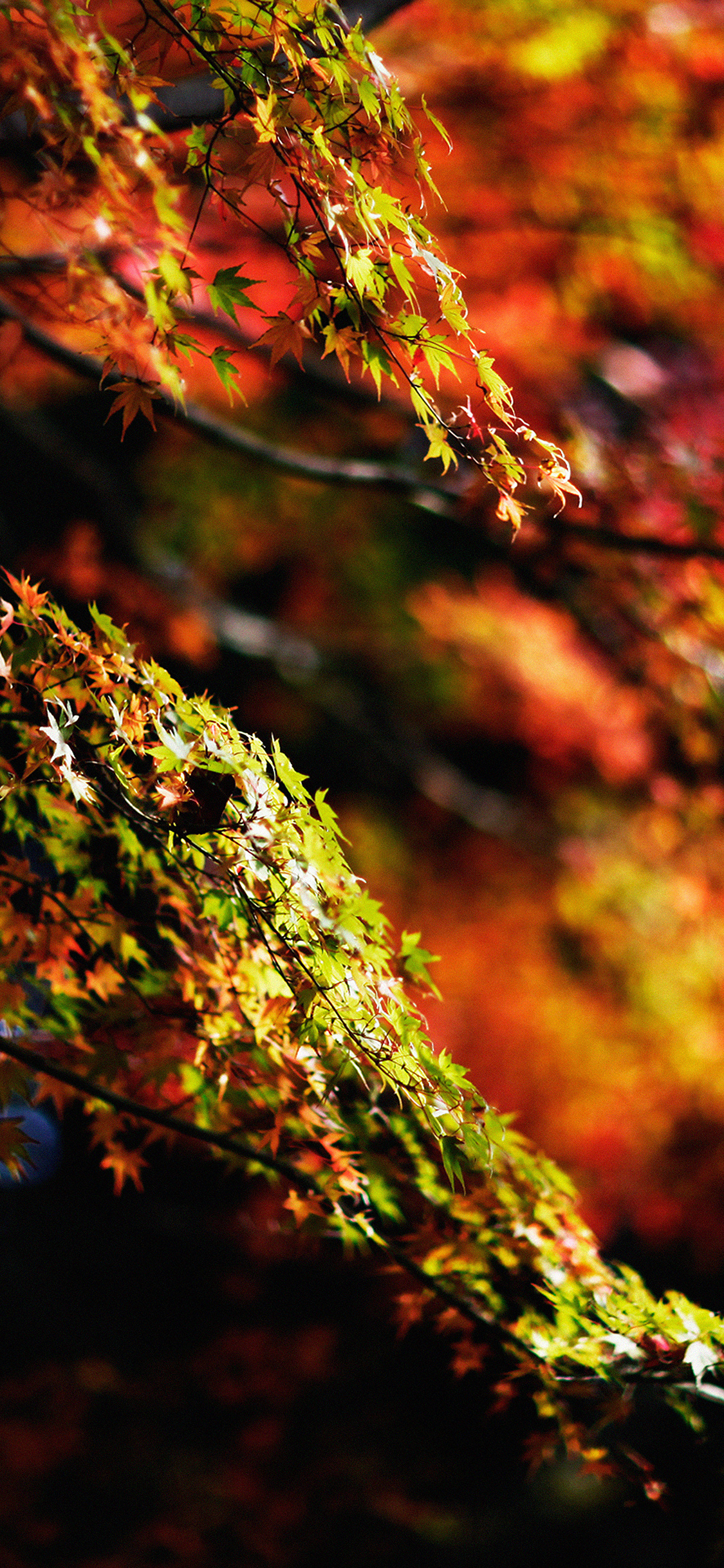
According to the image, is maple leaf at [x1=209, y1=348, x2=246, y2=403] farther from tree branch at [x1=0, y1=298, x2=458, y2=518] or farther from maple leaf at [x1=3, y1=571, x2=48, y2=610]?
tree branch at [x1=0, y1=298, x2=458, y2=518]

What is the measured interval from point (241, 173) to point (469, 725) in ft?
27.3

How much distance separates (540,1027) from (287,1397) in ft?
9.58

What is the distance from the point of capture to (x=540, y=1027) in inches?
280

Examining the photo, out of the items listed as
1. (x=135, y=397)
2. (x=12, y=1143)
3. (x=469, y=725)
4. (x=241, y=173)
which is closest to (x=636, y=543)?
(x=241, y=173)

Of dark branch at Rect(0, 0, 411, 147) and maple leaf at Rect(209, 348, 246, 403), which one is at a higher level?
dark branch at Rect(0, 0, 411, 147)

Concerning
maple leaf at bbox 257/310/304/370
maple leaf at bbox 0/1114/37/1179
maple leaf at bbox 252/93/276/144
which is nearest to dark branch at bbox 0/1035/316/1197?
maple leaf at bbox 0/1114/37/1179

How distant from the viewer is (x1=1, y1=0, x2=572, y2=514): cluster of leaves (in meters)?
1.40

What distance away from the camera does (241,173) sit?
1.69 meters

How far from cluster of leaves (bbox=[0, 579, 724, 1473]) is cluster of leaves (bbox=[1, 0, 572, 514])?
54 centimetres

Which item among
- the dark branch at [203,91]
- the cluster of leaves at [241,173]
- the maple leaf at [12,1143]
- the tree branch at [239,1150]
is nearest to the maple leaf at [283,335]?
the cluster of leaves at [241,173]

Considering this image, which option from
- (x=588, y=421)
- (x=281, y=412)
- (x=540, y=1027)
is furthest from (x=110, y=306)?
(x=281, y=412)

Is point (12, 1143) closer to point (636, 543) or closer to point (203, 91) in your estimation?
point (636, 543)

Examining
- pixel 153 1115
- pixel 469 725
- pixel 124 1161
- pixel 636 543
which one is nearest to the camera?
pixel 153 1115

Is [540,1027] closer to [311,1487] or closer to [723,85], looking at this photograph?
[311,1487]
